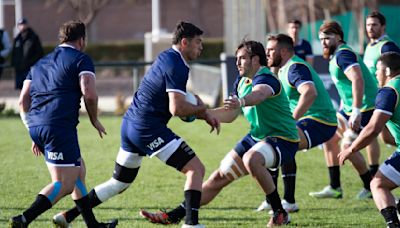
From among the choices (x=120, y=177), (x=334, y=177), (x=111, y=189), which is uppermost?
(x=120, y=177)

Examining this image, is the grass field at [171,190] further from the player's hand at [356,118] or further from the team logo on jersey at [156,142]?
the team logo on jersey at [156,142]

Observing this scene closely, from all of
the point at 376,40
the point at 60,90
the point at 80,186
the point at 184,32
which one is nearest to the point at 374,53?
the point at 376,40

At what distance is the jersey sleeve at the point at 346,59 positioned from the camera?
398 inches

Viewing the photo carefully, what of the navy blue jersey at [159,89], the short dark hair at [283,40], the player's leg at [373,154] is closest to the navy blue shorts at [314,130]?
the short dark hair at [283,40]

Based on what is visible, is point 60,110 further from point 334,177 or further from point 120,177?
point 334,177

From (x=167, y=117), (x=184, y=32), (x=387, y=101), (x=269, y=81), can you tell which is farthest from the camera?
(x=269, y=81)

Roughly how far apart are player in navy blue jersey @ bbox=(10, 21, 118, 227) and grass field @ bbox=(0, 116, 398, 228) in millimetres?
1119

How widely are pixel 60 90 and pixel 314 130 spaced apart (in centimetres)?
329

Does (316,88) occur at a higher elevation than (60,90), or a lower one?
lower

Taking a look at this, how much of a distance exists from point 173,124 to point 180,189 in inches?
274

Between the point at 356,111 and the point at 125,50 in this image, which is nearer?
the point at 356,111

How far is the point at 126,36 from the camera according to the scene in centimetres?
5241

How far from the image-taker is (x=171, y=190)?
35.5ft

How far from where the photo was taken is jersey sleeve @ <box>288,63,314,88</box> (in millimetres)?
9312
